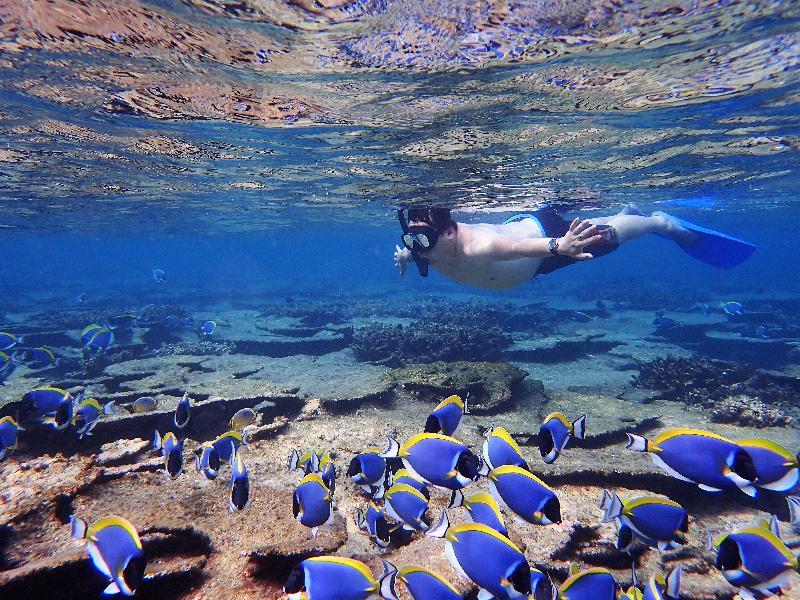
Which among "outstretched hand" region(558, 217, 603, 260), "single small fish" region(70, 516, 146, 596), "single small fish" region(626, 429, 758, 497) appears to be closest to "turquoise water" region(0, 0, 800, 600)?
"single small fish" region(70, 516, 146, 596)

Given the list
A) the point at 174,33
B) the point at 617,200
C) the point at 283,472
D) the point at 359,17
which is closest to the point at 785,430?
the point at 283,472

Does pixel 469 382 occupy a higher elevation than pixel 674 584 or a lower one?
lower

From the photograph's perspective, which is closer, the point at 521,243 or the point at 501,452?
the point at 501,452

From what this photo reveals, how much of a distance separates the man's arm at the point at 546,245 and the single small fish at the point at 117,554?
5601 millimetres

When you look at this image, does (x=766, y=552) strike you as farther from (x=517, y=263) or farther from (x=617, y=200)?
(x=617, y=200)

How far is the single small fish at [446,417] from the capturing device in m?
3.91

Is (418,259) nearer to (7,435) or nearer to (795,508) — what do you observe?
(795,508)

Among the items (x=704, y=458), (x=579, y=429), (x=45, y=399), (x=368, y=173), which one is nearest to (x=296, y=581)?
(x=704, y=458)

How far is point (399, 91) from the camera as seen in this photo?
8.70 metres

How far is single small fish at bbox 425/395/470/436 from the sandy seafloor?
1.47 meters

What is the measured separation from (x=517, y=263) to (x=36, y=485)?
27.1ft

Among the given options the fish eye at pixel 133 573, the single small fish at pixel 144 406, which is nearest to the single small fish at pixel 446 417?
the fish eye at pixel 133 573

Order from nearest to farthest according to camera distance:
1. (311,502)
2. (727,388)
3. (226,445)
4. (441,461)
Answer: (441,461)
(311,502)
(226,445)
(727,388)

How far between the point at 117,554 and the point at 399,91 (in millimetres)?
8755
